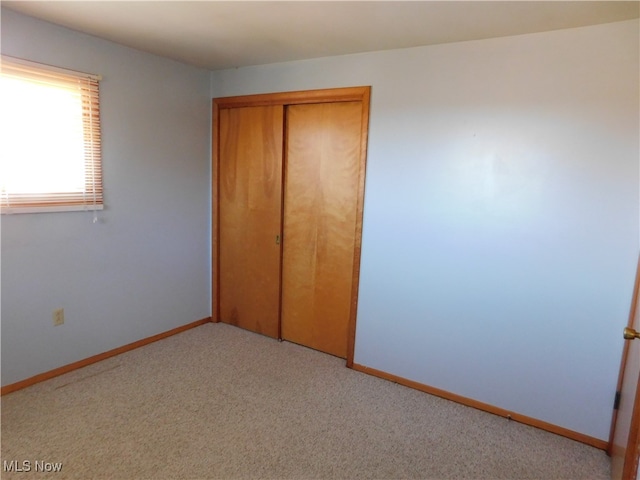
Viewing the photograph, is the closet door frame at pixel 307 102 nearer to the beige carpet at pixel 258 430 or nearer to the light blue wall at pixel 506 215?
the light blue wall at pixel 506 215

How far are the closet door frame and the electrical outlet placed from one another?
126 centimetres

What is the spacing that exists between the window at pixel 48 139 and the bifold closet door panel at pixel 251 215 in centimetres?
104

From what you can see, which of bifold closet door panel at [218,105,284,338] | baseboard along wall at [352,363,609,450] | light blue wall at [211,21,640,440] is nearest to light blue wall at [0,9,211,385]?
bifold closet door panel at [218,105,284,338]

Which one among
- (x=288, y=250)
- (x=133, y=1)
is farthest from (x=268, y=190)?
(x=133, y=1)

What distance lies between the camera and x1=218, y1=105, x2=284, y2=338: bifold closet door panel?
10.4 feet

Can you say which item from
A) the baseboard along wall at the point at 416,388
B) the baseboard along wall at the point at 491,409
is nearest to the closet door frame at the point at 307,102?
the baseboard along wall at the point at 491,409

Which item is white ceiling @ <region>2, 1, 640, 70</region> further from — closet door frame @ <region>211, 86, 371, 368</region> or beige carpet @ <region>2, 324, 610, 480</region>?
beige carpet @ <region>2, 324, 610, 480</region>

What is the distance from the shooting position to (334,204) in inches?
115

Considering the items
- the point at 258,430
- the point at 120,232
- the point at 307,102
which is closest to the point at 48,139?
the point at 120,232

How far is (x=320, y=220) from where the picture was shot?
9.86ft

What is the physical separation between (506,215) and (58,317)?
113 inches

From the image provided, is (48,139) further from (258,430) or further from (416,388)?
(416,388)

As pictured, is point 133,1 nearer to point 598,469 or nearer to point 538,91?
point 538,91

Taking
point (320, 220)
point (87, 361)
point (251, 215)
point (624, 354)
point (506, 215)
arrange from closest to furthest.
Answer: point (624, 354)
point (506, 215)
point (87, 361)
point (320, 220)
point (251, 215)
